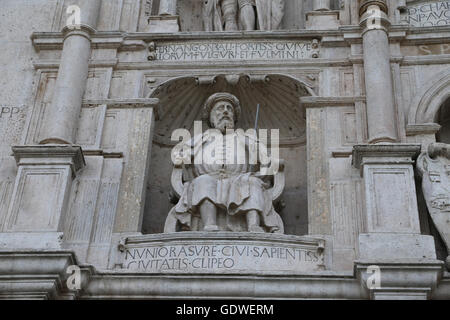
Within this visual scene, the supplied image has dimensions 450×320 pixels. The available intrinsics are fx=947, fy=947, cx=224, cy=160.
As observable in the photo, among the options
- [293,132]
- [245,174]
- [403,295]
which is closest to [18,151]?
[245,174]

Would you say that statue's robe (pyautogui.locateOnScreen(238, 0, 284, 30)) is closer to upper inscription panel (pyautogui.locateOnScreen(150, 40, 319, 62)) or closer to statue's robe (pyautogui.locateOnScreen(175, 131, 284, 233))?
upper inscription panel (pyautogui.locateOnScreen(150, 40, 319, 62))

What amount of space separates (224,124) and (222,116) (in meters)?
0.12

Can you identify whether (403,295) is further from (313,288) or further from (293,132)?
(293,132)

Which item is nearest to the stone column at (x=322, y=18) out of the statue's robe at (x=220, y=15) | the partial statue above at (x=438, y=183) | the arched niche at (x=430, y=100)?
the statue's robe at (x=220, y=15)

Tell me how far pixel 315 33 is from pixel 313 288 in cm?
404

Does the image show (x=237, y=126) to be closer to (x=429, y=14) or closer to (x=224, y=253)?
(x=224, y=253)

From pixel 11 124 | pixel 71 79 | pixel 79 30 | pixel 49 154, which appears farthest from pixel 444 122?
pixel 11 124

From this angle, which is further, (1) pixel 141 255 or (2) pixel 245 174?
(2) pixel 245 174

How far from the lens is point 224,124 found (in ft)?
38.6

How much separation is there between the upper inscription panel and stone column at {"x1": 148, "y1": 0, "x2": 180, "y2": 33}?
0.32 m

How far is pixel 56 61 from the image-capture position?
1227 cm

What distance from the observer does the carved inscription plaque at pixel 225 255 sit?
10000 millimetres

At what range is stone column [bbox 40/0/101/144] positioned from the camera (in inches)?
441

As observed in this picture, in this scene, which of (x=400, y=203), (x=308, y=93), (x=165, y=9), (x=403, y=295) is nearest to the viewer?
(x=403, y=295)
